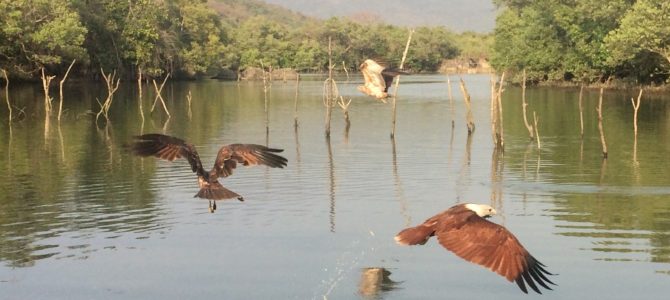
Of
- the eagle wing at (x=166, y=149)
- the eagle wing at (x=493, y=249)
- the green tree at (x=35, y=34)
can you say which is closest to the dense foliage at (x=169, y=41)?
Answer: the green tree at (x=35, y=34)

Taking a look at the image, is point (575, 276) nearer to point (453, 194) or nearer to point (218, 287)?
point (218, 287)

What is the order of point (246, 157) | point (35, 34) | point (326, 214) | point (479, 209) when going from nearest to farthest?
point (479, 209), point (246, 157), point (326, 214), point (35, 34)

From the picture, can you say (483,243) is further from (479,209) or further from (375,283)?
(375,283)

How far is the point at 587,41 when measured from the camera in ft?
233

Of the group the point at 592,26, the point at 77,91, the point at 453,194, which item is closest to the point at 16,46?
the point at 77,91

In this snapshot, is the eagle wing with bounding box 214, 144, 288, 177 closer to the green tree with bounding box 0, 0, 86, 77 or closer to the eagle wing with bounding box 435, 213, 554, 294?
the eagle wing with bounding box 435, 213, 554, 294

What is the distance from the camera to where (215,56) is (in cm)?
10369

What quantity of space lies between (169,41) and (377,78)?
77.4m

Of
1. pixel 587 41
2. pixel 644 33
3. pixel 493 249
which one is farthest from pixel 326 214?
pixel 587 41

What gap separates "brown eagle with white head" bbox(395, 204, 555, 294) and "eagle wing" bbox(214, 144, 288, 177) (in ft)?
9.74

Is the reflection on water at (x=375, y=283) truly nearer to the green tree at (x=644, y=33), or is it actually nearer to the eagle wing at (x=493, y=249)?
the eagle wing at (x=493, y=249)

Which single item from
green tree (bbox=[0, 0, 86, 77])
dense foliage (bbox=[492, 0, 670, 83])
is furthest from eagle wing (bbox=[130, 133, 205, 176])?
green tree (bbox=[0, 0, 86, 77])

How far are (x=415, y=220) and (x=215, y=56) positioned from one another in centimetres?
8657

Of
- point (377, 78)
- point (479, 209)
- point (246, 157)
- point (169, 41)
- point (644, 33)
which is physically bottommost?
point (479, 209)
